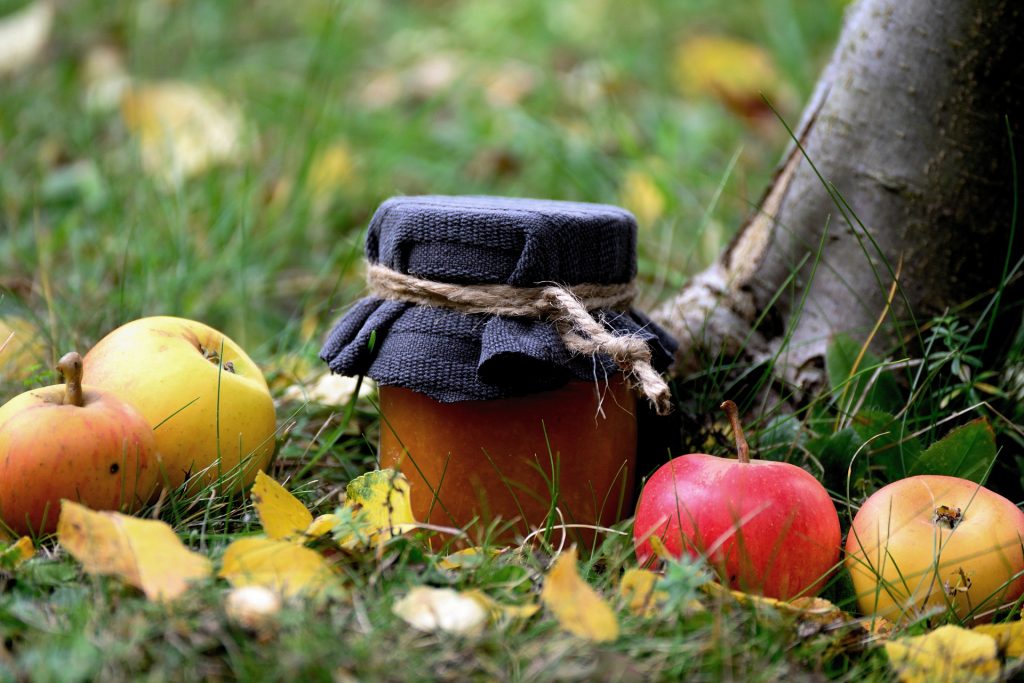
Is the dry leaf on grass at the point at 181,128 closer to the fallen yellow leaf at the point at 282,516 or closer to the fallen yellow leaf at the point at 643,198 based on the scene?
the fallen yellow leaf at the point at 643,198

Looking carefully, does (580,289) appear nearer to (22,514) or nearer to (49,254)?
(22,514)

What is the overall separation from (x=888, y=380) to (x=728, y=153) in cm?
176

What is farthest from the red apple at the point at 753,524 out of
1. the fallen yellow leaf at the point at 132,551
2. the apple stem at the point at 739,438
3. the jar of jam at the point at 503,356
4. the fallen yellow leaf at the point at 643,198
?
the fallen yellow leaf at the point at 643,198

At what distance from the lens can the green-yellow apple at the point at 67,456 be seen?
3.54 feet

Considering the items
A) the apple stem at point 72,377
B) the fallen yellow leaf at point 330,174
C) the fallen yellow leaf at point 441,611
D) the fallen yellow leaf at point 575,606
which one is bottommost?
the fallen yellow leaf at point 330,174

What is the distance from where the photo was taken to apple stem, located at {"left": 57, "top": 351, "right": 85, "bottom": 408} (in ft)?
3.65

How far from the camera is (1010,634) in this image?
1.02m

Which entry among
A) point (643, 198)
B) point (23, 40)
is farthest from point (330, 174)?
point (23, 40)

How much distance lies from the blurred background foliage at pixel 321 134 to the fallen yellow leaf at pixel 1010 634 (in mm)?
880

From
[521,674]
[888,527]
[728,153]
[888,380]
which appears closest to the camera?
[521,674]

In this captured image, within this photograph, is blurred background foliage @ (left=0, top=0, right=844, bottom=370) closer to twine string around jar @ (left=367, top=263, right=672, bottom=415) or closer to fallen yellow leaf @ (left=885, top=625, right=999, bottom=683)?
twine string around jar @ (left=367, top=263, right=672, bottom=415)

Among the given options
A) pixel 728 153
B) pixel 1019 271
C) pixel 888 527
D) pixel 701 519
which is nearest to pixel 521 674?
pixel 701 519

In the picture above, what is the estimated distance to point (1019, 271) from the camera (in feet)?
5.07

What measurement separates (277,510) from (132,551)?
0.62ft
